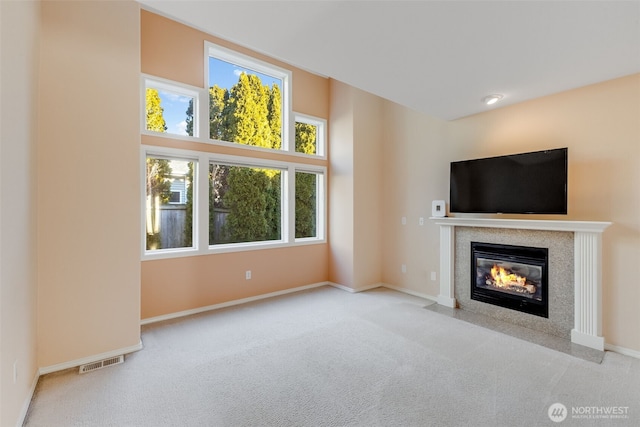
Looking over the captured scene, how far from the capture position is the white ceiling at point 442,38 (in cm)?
183

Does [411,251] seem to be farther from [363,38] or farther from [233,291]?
[363,38]

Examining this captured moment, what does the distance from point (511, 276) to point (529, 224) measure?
0.70 m

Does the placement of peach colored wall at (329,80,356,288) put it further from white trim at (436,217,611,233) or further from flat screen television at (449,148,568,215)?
flat screen television at (449,148,568,215)

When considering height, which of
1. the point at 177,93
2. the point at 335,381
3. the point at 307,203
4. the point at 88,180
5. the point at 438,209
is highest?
the point at 177,93

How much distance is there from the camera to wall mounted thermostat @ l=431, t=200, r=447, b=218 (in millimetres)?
3973

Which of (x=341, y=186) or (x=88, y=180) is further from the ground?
(x=341, y=186)

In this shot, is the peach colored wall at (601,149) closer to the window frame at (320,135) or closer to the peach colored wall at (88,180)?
the window frame at (320,135)

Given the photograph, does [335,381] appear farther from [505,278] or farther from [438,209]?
[438,209]

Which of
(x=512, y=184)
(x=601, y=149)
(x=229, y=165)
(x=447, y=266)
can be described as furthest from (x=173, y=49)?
(x=601, y=149)

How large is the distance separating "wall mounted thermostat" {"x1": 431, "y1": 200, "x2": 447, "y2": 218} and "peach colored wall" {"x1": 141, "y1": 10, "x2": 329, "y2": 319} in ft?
6.95

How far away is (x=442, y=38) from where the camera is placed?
2.14 m

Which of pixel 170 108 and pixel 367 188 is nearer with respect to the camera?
pixel 170 108

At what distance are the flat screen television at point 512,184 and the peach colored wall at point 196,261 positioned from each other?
245cm

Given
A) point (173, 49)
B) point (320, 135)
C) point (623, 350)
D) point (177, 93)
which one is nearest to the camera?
point (623, 350)
